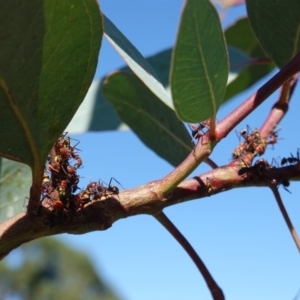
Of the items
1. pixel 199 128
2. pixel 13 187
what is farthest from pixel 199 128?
pixel 13 187

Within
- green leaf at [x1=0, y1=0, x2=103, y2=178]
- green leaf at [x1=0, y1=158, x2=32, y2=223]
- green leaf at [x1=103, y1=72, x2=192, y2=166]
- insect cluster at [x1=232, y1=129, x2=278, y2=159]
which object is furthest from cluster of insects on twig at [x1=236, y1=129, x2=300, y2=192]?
green leaf at [x1=0, y1=158, x2=32, y2=223]

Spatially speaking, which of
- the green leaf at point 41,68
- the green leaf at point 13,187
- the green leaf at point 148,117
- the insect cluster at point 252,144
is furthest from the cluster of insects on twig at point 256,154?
the green leaf at point 13,187

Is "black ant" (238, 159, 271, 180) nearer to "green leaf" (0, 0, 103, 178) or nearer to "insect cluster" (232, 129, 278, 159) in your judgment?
"insect cluster" (232, 129, 278, 159)

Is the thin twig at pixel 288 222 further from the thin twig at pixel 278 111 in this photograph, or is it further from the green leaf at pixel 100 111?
the green leaf at pixel 100 111

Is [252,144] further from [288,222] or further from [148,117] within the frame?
[148,117]

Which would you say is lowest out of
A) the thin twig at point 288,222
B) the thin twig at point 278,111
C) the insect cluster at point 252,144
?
the thin twig at point 288,222
